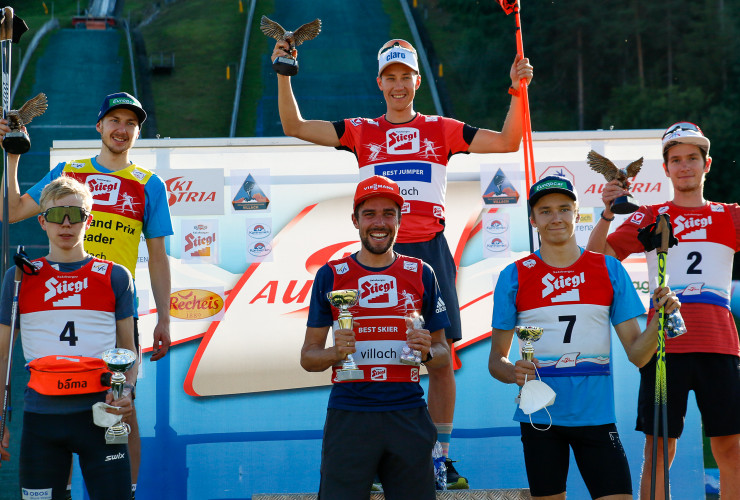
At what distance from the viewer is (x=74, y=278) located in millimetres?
3887

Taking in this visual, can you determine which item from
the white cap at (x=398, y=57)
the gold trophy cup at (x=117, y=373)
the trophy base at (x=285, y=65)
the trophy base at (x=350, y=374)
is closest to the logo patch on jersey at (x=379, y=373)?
the trophy base at (x=350, y=374)

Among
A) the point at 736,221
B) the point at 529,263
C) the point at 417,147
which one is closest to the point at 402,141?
the point at 417,147

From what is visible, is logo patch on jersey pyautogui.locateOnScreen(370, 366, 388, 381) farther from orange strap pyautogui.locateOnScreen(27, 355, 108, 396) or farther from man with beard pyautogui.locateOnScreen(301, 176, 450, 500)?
orange strap pyautogui.locateOnScreen(27, 355, 108, 396)

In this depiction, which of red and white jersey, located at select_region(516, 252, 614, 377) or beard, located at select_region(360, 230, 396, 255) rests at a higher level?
beard, located at select_region(360, 230, 396, 255)

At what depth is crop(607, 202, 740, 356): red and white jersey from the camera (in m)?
4.46

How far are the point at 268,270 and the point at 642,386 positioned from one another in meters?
3.04

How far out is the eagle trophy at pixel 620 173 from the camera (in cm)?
402

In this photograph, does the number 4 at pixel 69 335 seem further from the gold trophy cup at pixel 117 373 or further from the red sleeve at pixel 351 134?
the red sleeve at pixel 351 134

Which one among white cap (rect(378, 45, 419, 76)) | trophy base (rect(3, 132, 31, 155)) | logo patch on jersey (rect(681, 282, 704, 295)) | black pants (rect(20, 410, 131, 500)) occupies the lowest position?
black pants (rect(20, 410, 131, 500))

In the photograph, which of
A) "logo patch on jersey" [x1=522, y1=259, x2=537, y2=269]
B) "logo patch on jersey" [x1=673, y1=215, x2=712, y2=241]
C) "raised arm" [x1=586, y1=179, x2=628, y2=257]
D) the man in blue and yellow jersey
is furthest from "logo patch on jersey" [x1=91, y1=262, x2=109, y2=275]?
"logo patch on jersey" [x1=673, y1=215, x2=712, y2=241]

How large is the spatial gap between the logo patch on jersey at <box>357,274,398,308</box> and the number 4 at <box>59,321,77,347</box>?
4.29 ft

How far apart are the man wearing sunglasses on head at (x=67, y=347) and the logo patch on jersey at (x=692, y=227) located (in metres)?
2.88

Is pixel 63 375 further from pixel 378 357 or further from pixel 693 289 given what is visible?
pixel 693 289

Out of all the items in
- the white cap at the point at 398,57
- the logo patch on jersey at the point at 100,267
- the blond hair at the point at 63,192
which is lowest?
the logo patch on jersey at the point at 100,267
